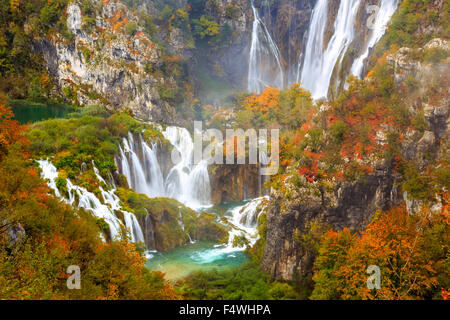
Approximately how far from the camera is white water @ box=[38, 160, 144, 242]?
51.3ft

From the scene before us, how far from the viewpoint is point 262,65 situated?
4512cm

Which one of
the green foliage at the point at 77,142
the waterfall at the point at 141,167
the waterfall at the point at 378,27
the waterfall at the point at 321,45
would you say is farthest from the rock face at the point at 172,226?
the waterfall at the point at 321,45

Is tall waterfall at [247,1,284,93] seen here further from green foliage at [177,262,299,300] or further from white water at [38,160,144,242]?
green foliage at [177,262,299,300]

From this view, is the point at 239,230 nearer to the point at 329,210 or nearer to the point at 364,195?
the point at 329,210

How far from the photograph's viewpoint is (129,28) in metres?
37.8

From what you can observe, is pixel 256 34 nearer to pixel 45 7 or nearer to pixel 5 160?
pixel 45 7

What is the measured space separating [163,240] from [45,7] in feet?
122

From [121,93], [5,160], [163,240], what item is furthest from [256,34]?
[5,160]

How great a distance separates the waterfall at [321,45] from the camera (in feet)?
94.8

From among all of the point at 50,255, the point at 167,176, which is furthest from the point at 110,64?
the point at 50,255

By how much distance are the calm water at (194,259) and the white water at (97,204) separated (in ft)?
6.84

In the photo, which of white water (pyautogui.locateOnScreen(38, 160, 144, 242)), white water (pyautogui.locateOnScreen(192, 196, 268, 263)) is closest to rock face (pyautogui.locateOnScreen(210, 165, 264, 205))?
white water (pyautogui.locateOnScreen(192, 196, 268, 263))

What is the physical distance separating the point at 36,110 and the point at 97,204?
24.2m
